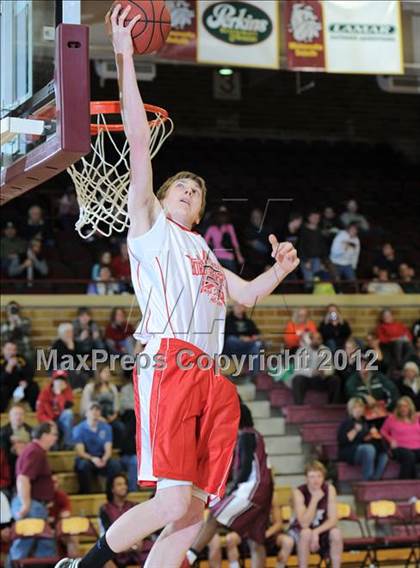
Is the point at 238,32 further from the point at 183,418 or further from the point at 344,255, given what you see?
the point at 183,418

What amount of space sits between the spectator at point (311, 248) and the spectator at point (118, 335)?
2844 mm

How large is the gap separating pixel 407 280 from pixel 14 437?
7288 mm

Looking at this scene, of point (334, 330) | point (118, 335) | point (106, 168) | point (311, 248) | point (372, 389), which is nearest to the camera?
→ point (106, 168)

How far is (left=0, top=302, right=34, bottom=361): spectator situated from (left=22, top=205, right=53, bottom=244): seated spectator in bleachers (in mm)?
1690

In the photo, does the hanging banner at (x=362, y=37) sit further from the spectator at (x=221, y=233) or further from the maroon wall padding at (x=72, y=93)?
the maroon wall padding at (x=72, y=93)

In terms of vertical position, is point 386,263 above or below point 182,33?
below

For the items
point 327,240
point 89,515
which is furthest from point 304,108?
point 89,515

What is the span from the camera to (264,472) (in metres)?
8.62

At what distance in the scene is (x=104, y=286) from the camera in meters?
13.5

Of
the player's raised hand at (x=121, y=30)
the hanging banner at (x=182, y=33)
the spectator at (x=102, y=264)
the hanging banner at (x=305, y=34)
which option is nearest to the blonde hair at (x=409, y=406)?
the hanging banner at (x=305, y=34)

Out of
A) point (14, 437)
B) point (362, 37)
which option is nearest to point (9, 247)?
point (14, 437)

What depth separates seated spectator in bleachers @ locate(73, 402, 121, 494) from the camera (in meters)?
10.2

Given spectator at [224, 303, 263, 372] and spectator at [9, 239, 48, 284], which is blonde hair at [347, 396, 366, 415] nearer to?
spectator at [224, 303, 263, 372]

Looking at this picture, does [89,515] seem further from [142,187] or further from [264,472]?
[142,187]
